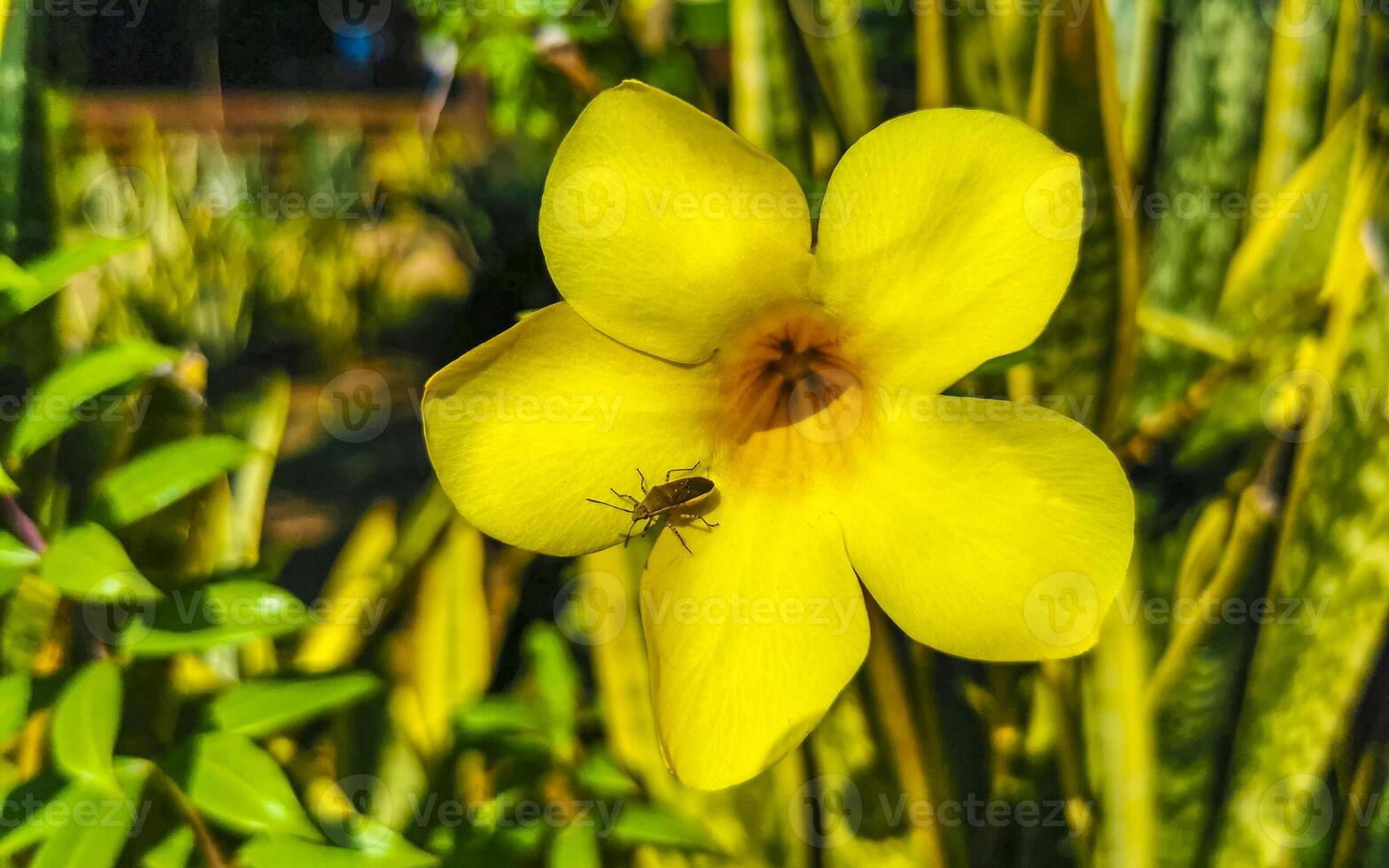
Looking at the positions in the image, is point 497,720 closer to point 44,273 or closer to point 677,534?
point 677,534

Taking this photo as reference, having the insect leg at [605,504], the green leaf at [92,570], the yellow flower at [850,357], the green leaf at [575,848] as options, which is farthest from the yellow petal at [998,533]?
the green leaf at [92,570]

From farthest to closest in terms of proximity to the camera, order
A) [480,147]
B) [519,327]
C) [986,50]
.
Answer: [480,147] → [986,50] → [519,327]

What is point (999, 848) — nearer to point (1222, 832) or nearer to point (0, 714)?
point (1222, 832)

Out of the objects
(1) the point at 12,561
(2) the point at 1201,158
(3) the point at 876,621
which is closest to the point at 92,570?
(1) the point at 12,561

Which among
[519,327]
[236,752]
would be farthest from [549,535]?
[236,752]

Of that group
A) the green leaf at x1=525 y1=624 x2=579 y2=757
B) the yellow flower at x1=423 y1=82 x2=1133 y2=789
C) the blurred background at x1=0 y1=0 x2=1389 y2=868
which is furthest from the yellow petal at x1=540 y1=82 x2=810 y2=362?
the green leaf at x1=525 y1=624 x2=579 y2=757

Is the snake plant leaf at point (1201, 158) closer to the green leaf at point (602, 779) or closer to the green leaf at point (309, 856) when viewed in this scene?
the green leaf at point (602, 779)
